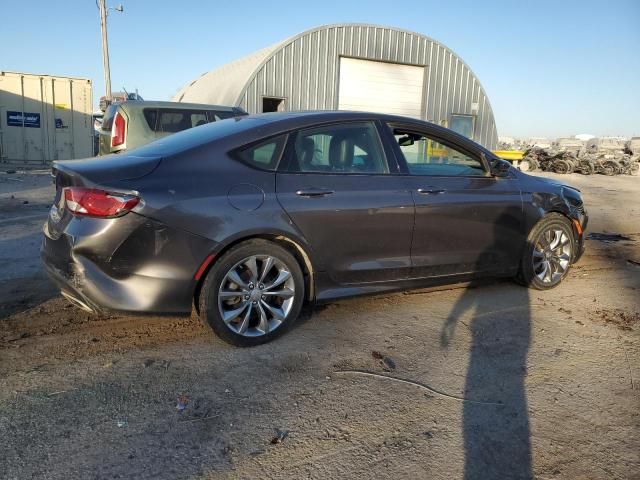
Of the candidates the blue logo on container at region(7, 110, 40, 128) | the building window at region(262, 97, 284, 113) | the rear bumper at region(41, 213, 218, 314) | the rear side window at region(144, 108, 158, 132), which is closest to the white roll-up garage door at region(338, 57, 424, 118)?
the building window at region(262, 97, 284, 113)

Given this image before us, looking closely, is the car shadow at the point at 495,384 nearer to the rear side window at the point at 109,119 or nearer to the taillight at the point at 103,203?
the taillight at the point at 103,203

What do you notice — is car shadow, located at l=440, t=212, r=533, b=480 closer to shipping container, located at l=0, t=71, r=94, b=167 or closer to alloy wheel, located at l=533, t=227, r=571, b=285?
alloy wheel, located at l=533, t=227, r=571, b=285

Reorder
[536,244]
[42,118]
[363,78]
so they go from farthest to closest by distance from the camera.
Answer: [363,78] → [42,118] → [536,244]

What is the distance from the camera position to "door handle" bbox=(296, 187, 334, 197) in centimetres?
368

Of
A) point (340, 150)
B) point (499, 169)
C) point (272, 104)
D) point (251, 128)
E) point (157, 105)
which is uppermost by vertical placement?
point (272, 104)

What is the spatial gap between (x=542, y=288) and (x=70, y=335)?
413 cm

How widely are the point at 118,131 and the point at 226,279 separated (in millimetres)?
6197

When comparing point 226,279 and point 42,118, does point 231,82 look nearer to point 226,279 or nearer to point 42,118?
point 42,118

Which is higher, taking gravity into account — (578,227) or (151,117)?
(151,117)

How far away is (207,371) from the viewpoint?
3258 mm

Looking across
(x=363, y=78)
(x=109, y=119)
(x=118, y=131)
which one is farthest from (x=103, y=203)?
(x=363, y=78)

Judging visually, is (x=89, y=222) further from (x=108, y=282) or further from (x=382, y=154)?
(x=382, y=154)

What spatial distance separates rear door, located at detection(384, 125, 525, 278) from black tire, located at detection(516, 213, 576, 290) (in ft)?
0.35

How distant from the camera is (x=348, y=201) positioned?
383 centimetres
